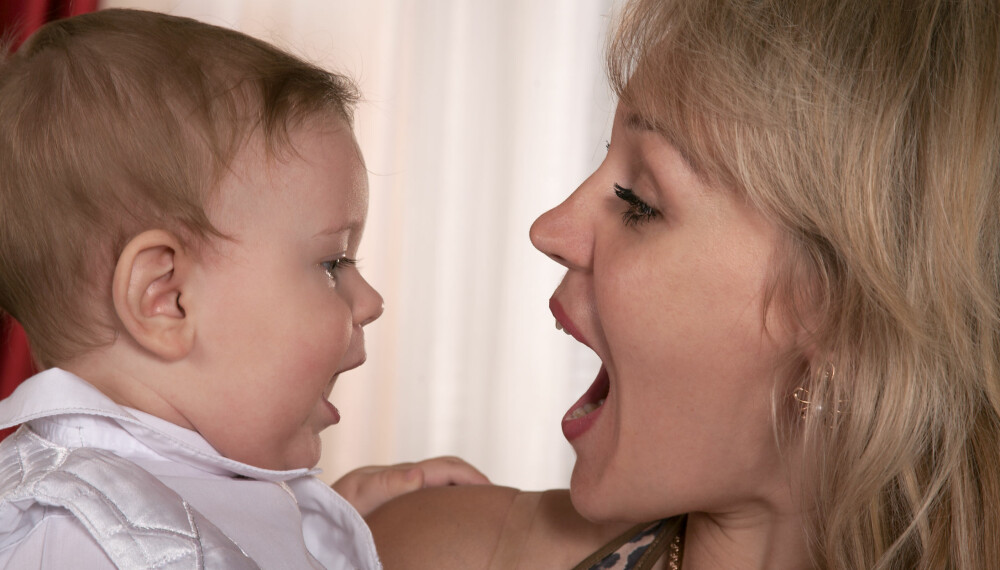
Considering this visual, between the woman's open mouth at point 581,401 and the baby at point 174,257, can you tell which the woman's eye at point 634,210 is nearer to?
the woman's open mouth at point 581,401

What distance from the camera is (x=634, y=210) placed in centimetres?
124

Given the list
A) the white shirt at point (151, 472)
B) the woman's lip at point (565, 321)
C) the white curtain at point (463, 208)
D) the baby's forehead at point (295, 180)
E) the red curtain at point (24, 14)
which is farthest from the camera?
the white curtain at point (463, 208)

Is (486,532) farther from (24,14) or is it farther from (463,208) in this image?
(24,14)

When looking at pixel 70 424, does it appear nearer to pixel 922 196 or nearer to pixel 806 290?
pixel 806 290

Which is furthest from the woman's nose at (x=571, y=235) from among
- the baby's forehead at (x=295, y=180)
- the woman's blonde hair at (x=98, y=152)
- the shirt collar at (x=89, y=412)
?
the shirt collar at (x=89, y=412)

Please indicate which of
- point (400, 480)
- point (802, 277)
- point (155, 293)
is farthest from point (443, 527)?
point (802, 277)

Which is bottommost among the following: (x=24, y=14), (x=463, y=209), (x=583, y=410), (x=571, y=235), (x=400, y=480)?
(x=400, y=480)

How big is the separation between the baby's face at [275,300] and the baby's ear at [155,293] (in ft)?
0.10

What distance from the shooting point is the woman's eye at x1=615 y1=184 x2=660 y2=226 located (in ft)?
3.97

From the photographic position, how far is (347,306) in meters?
1.38

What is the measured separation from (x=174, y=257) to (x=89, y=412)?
0.23 metres

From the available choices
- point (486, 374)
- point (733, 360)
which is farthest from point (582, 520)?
point (486, 374)

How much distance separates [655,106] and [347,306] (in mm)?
553

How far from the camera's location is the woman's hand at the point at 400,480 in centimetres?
168
